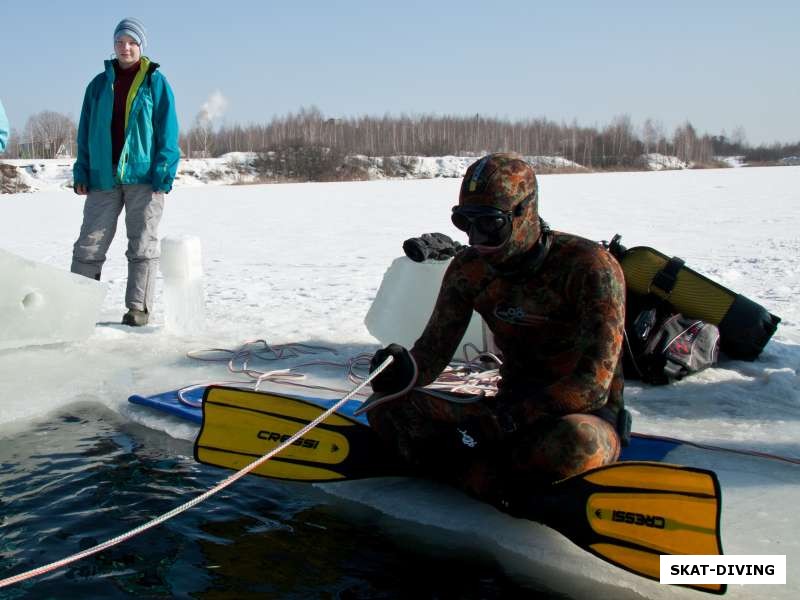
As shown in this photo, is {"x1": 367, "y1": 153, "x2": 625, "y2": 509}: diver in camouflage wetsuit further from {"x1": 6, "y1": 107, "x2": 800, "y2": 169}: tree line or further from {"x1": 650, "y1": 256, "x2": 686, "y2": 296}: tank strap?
{"x1": 6, "y1": 107, "x2": 800, "y2": 169}: tree line

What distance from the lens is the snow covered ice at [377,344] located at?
2602 mm

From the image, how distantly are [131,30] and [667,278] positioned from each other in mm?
3707

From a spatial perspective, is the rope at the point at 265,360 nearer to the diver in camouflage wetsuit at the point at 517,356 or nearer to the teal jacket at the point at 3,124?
the diver in camouflage wetsuit at the point at 517,356

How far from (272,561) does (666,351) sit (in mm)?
2378

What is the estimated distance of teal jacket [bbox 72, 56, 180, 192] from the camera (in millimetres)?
5402

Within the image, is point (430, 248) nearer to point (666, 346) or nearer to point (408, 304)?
point (408, 304)

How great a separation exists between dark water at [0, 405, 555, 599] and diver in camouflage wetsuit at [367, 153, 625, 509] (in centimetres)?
32

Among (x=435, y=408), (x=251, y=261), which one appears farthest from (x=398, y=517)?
(x=251, y=261)

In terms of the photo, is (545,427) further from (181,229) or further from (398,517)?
(181,229)

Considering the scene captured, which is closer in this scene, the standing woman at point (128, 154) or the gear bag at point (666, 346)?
the gear bag at point (666, 346)

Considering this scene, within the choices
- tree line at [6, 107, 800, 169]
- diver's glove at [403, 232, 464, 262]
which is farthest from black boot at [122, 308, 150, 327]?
tree line at [6, 107, 800, 169]

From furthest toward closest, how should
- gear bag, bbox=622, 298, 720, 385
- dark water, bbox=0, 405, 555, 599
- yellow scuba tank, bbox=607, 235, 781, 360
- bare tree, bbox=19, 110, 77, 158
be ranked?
bare tree, bbox=19, 110, 77, 158, yellow scuba tank, bbox=607, 235, 781, 360, gear bag, bbox=622, 298, 720, 385, dark water, bbox=0, 405, 555, 599

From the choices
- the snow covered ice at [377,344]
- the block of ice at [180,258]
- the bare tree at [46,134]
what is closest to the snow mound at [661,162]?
the bare tree at [46,134]

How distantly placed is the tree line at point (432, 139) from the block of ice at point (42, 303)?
61769 millimetres
